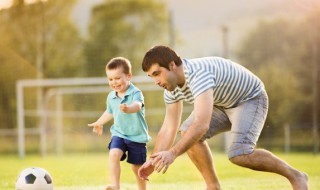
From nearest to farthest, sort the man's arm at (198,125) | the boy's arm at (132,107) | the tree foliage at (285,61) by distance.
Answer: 1. the man's arm at (198,125)
2. the boy's arm at (132,107)
3. the tree foliage at (285,61)

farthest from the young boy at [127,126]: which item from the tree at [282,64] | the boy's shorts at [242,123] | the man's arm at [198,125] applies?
the tree at [282,64]

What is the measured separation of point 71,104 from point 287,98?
7.46 meters

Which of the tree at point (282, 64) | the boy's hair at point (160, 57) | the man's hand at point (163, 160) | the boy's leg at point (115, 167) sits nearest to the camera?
the man's hand at point (163, 160)

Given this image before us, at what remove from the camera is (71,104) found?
72.3 ft

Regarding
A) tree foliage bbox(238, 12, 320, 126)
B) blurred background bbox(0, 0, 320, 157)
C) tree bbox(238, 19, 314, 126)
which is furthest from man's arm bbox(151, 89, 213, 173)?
tree bbox(238, 19, 314, 126)

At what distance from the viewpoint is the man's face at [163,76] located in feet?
16.3

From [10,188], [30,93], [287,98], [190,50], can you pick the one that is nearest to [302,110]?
[287,98]

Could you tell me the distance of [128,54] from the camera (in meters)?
27.4

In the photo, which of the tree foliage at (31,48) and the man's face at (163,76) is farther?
the tree foliage at (31,48)

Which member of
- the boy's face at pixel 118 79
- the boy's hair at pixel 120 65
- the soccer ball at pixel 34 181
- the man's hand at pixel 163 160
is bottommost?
the soccer ball at pixel 34 181

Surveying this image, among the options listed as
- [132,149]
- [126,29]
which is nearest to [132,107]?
[132,149]

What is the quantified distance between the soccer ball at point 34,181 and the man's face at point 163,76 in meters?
1.53

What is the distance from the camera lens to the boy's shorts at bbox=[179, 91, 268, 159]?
5.29 m

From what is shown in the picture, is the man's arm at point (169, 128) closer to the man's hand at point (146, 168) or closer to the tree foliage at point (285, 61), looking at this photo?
the man's hand at point (146, 168)
